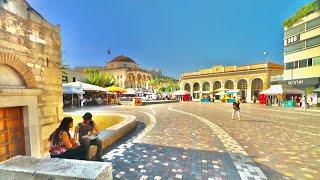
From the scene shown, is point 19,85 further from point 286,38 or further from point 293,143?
point 286,38

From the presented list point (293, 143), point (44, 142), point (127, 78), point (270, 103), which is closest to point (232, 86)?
point (270, 103)

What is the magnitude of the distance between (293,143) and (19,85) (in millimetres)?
8711

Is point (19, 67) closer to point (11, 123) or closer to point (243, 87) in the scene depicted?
point (11, 123)

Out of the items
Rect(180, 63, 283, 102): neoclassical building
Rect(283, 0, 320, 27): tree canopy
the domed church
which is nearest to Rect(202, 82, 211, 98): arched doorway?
Rect(180, 63, 283, 102): neoclassical building

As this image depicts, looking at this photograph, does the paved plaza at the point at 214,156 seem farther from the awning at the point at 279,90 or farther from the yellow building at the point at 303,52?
the yellow building at the point at 303,52

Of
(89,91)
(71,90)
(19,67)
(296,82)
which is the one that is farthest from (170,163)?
(296,82)

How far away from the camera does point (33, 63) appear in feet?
20.8

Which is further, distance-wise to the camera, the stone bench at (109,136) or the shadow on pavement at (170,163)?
the stone bench at (109,136)

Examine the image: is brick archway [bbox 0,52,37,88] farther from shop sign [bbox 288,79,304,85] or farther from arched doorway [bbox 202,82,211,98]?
arched doorway [bbox 202,82,211,98]

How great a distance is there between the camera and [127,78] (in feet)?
261

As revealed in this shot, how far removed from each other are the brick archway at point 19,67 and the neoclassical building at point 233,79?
162ft

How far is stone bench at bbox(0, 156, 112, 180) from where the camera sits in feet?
7.36

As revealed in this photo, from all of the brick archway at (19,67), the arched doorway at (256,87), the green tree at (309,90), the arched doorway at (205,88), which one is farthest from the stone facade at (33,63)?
the arched doorway at (205,88)

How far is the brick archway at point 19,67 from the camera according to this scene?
5.26 metres
